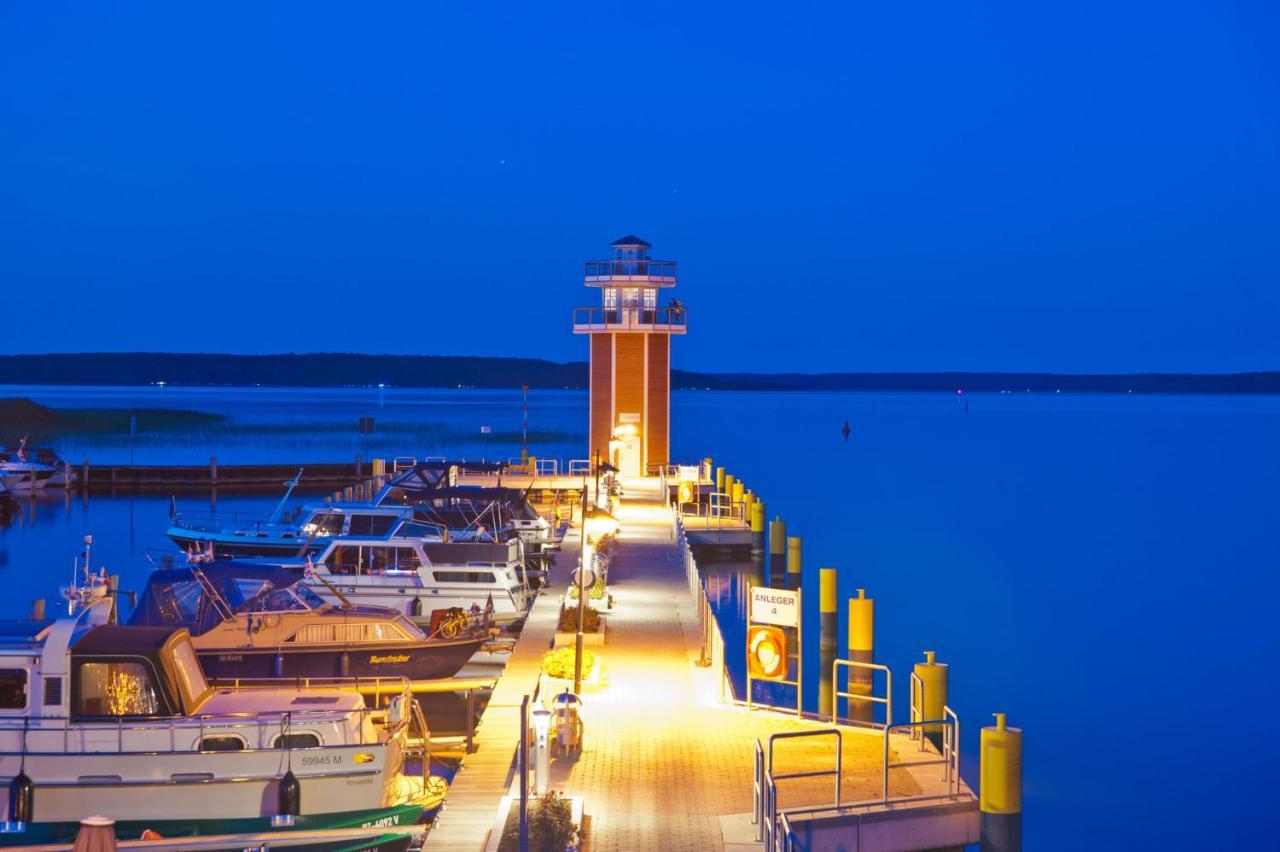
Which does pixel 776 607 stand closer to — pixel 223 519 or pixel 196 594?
pixel 196 594

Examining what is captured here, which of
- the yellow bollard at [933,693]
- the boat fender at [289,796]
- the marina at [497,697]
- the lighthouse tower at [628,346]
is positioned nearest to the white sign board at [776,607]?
the marina at [497,697]

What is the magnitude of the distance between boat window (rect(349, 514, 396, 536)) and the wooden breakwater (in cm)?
3704

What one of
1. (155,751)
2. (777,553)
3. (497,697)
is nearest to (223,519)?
(777,553)

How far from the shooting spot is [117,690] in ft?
57.7

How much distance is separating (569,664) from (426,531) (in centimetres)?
1445

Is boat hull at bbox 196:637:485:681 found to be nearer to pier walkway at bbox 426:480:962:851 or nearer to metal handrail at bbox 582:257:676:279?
pier walkway at bbox 426:480:962:851

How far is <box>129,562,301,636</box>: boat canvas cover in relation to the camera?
2533cm

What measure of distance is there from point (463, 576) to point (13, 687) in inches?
623

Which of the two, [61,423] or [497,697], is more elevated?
[61,423]

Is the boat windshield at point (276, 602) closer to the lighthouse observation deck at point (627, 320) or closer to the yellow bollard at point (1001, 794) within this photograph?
the yellow bollard at point (1001, 794)

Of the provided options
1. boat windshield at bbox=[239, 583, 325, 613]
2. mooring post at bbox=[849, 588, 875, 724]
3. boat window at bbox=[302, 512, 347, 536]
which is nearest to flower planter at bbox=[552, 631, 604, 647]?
boat windshield at bbox=[239, 583, 325, 613]

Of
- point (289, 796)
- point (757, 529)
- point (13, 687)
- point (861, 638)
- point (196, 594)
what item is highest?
point (757, 529)

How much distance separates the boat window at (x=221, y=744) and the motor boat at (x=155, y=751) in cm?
1

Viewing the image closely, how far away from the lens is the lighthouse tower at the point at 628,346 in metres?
62.1
